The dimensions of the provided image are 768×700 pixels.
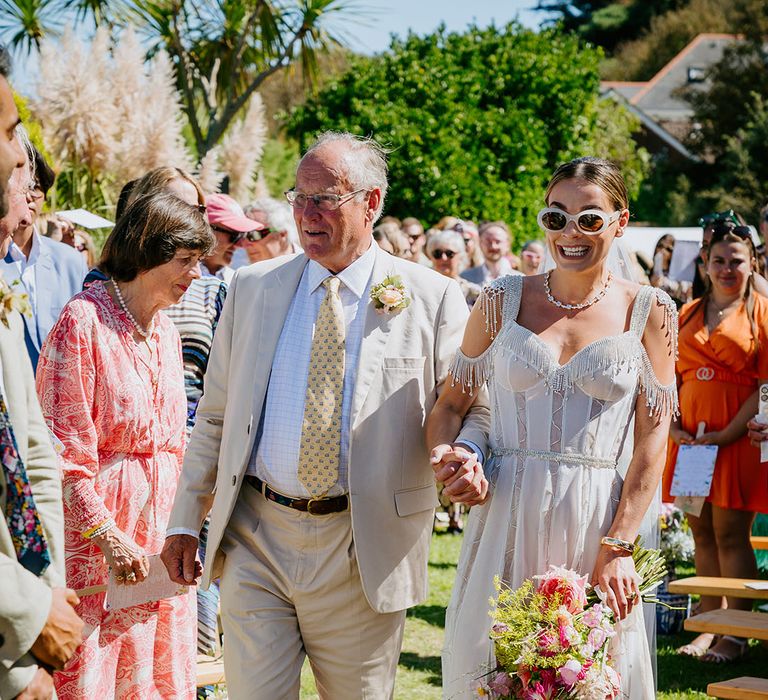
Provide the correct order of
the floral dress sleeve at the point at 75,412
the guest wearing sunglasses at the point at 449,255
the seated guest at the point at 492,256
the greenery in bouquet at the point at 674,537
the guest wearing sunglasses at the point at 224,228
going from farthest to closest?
1. the seated guest at the point at 492,256
2. the guest wearing sunglasses at the point at 449,255
3. the greenery in bouquet at the point at 674,537
4. the guest wearing sunglasses at the point at 224,228
5. the floral dress sleeve at the point at 75,412

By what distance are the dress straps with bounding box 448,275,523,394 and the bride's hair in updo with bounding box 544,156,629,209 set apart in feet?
1.17

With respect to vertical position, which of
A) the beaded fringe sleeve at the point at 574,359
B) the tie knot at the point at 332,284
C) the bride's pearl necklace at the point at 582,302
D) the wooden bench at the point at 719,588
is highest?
the tie knot at the point at 332,284

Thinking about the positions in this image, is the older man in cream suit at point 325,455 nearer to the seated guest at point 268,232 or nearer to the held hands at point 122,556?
the held hands at point 122,556

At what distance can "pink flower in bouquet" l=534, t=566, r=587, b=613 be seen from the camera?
139 inches

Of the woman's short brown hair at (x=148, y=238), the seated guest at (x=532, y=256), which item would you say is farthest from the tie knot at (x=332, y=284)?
the seated guest at (x=532, y=256)

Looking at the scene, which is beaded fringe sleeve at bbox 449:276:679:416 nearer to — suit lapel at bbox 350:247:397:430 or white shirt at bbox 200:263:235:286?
suit lapel at bbox 350:247:397:430

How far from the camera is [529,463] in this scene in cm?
387

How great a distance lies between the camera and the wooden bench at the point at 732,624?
218 inches

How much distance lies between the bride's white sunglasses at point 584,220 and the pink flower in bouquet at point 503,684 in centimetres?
157

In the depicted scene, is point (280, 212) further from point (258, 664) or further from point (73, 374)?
point (258, 664)

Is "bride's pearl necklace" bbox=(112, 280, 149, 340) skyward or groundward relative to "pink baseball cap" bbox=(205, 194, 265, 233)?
groundward

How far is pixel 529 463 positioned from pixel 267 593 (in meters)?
1.07

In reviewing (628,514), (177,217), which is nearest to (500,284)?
(628,514)

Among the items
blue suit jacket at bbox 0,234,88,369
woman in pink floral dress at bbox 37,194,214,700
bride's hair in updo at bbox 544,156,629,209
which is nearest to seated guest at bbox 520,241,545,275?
blue suit jacket at bbox 0,234,88,369
